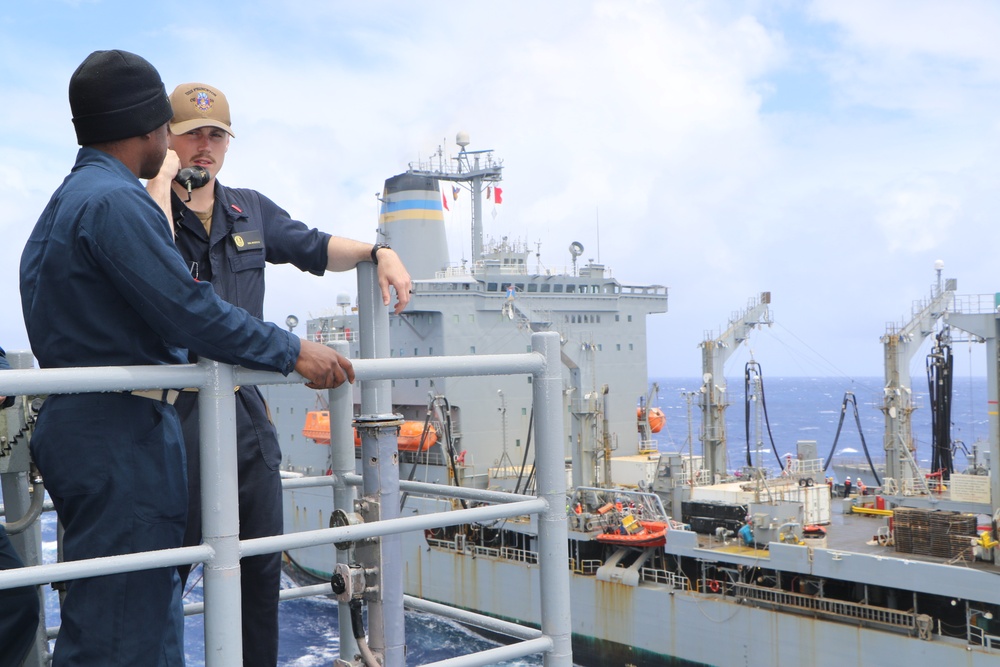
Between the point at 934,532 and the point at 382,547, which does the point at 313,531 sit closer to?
the point at 382,547

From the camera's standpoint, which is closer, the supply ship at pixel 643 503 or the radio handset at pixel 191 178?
the radio handset at pixel 191 178

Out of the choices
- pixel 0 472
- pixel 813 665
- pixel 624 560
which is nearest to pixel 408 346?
pixel 624 560

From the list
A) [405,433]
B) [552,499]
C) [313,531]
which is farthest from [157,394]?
[405,433]

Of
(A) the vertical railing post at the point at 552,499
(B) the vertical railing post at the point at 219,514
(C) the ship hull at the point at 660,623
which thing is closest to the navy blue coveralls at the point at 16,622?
(B) the vertical railing post at the point at 219,514

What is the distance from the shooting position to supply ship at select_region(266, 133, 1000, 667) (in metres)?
12.7

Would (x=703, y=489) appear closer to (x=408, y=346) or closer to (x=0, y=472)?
(x=408, y=346)

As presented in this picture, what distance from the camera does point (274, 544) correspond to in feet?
5.36

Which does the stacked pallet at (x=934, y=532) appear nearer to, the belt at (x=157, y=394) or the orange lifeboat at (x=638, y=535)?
the orange lifeboat at (x=638, y=535)

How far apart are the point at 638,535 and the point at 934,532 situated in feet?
15.4

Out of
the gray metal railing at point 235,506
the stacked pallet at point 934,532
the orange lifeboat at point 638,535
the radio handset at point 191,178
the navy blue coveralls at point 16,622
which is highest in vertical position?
the radio handset at point 191,178

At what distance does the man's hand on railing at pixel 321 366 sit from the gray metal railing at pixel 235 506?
28 mm

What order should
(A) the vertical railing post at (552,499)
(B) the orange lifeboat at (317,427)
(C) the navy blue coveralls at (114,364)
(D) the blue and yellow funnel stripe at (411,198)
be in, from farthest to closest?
(D) the blue and yellow funnel stripe at (411,198), (B) the orange lifeboat at (317,427), (A) the vertical railing post at (552,499), (C) the navy blue coveralls at (114,364)

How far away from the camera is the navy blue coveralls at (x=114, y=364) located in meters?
1.57

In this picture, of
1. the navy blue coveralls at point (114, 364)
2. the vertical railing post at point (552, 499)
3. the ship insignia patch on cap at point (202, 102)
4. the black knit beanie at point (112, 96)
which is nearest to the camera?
the navy blue coveralls at point (114, 364)
